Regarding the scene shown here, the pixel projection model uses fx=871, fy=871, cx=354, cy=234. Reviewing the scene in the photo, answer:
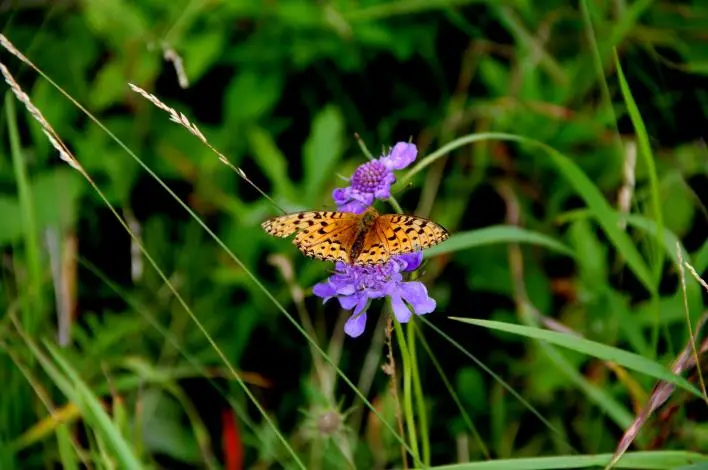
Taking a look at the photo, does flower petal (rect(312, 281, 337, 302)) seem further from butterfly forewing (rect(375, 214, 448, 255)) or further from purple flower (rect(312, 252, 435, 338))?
butterfly forewing (rect(375, 214, 448, 255))

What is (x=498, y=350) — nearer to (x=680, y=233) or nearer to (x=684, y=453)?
(x=680, y=233)

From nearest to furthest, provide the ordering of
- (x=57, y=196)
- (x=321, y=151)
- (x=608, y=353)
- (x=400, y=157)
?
(x=400, y=157) → (x=608, y=353) → (x=321, y=151) → (x=57, y=196)

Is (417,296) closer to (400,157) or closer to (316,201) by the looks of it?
(400,157)

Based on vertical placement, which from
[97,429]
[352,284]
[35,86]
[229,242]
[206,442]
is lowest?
[206,442]

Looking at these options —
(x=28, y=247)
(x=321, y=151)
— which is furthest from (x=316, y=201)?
(x=28, y=247)

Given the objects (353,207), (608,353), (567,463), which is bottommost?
(567,463)

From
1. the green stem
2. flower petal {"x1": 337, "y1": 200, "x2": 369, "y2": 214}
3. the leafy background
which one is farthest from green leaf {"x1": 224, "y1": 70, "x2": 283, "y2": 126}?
flower petal {"x1": 337, "y1": 200, "x2": 369, "y2": 214}

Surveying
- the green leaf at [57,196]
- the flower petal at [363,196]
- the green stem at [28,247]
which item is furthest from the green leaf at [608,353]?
the green leaf at [57,196]

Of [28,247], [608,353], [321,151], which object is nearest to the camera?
[608,353]

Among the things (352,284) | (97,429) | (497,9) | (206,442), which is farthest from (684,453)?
(497,9)
